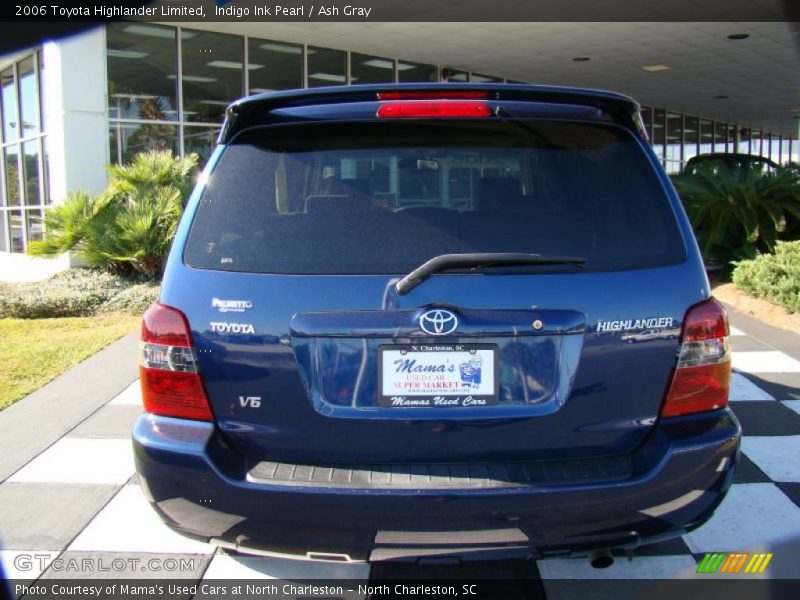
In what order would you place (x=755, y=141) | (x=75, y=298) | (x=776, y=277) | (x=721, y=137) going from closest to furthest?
(x=776, y=277) < (x=75, y=298) < (x=721, y=137) < (x=755, y=141)

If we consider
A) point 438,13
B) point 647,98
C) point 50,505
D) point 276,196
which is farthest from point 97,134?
point 647,98

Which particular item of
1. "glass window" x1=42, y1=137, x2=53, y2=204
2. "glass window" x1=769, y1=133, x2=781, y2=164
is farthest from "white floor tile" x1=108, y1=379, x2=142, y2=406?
"glass window" x1=769, y1=133, x2=781, y2=164

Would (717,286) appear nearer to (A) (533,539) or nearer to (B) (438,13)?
(B) (438,13)

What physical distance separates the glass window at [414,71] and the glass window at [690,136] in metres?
15.1

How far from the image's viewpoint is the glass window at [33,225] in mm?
13820

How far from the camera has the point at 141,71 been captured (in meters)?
12.5

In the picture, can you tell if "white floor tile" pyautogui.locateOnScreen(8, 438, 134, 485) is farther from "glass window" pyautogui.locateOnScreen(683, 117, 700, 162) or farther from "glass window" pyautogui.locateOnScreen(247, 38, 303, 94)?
"glass window" pyautogui.locateOnScreen(683, 117, 700, 162)

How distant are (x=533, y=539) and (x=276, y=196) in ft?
4.41

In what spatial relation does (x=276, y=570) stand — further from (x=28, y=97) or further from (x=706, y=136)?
(x=706, y=136)

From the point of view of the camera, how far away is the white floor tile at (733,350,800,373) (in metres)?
5.62

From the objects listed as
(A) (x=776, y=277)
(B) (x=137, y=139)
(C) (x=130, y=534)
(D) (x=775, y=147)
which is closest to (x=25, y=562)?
(C) (x=130, y=534)

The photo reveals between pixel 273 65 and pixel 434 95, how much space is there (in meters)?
12.9

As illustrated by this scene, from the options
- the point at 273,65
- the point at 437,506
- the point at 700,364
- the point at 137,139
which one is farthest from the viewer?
the point at 273,65

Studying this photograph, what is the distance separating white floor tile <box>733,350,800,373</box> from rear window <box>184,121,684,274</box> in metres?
4.00
